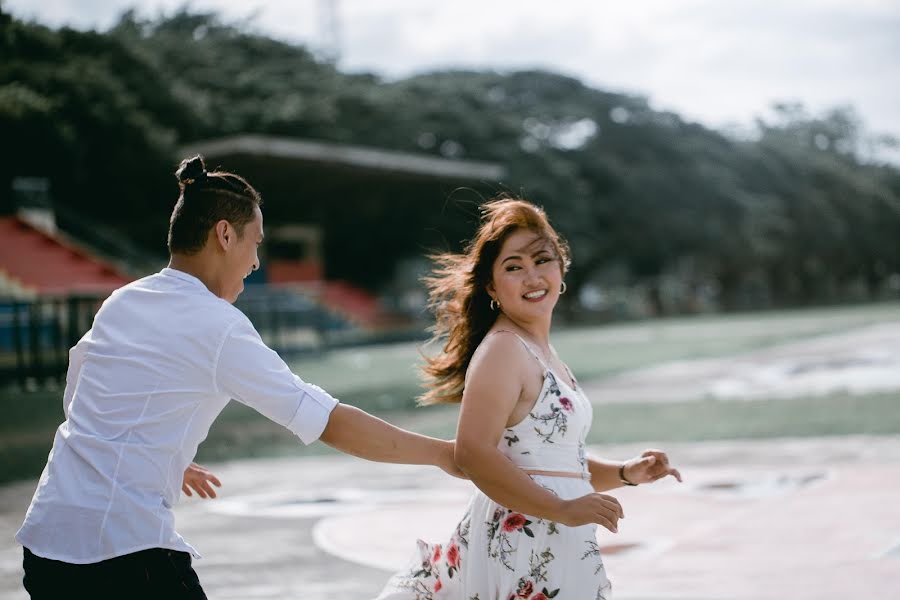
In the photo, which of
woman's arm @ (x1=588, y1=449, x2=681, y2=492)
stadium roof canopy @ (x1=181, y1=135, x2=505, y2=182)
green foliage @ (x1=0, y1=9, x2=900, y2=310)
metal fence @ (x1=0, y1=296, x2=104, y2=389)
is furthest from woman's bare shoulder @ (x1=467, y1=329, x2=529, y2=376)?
stadium roof canopy @ (x1=181, y1=135, x2=505, y2=182)

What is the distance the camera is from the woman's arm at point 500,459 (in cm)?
266

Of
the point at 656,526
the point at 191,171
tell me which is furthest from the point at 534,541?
the point at 656,526

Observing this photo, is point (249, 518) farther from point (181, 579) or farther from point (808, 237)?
point (808, 237)

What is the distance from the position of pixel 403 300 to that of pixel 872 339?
62.2ft

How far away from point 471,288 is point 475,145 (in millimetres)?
42512

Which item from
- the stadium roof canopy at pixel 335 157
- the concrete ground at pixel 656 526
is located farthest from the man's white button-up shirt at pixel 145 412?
the stadium roof canopy at pixel 335 157

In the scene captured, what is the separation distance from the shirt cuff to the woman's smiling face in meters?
0.59

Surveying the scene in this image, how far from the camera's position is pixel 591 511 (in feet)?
8.69

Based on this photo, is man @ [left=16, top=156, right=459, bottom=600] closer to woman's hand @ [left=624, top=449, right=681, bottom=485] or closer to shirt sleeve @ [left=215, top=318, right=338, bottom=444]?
shirt sleeve @ [left=215, top=318, right=338, bottom=444]

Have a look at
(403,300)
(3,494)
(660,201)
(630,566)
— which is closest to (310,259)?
(403,300)

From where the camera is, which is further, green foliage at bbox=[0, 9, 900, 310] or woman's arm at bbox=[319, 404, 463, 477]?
green foliage at bbox=[0, 9, 900, 310]

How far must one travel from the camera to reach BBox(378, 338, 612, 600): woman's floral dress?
2768mm

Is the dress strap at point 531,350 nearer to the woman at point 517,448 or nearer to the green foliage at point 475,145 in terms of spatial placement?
the woman at point 517,448

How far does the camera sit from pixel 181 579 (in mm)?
2570
